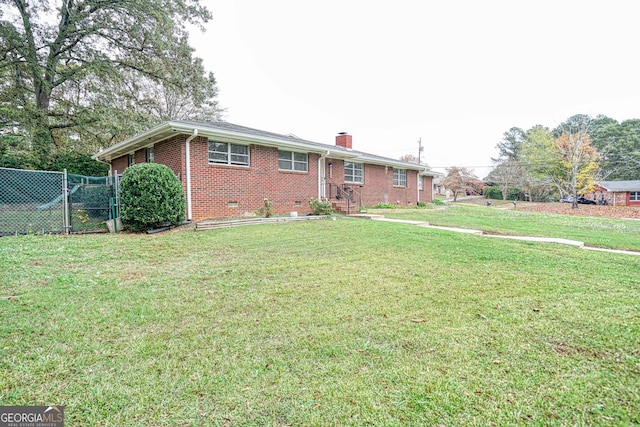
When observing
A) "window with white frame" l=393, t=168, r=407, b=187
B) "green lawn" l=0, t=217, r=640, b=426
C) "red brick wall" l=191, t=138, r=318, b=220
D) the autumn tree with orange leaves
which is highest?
the autumn tree with orange leaves

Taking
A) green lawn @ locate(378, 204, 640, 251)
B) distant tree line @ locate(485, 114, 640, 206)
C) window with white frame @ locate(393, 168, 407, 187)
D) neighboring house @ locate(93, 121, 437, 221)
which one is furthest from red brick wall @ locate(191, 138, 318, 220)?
distant tree line @ locate(485, 114, 640, 206)

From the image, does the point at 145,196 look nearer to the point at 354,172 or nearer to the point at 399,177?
the point at 354,172

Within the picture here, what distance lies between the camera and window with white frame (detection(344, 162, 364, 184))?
53.8 feet

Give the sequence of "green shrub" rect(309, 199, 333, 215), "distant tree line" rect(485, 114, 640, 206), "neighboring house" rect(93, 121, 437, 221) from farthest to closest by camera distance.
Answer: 1. "distant tree line" rect(485, 114, 640, 206)
2. "green shrub" rect(309, 199, 333, 215)
3. "neighboring house" rect(93, 121, 437, 221)

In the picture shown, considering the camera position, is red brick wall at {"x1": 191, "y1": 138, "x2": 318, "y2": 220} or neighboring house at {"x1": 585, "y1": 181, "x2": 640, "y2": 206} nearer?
red brick wall at {"x1": 191, "y1": 138, "x2": 318, "y2": 220}

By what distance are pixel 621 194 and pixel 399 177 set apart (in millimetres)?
35349

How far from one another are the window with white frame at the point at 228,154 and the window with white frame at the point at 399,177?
11283 millimetres

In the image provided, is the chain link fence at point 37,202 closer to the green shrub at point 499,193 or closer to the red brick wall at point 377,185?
the red brick wall at point 377,185

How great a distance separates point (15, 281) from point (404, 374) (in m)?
4.93

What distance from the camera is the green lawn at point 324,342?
1768 mm

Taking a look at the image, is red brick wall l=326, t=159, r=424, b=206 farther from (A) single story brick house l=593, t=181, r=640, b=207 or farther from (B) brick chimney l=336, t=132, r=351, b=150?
(A) single story brick house l=593, t=181, r=640, b=207

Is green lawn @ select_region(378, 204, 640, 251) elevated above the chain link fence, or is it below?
below

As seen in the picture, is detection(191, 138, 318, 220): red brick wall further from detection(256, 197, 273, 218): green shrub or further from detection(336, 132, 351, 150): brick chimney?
detection(336, 132, 351, 150): brick chimney

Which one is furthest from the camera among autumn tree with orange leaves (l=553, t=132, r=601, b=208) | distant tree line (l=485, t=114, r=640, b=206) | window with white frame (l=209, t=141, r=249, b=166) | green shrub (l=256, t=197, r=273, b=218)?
Result: distant tree line (l=485, t=114, r=640, b=206)
